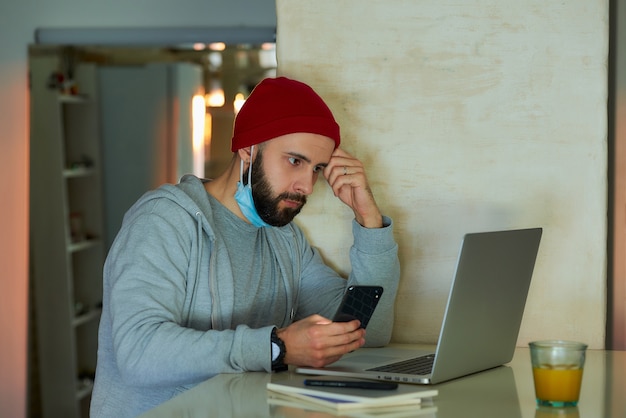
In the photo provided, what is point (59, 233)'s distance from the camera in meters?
4.32

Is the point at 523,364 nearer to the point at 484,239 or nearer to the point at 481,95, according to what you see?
the point at 484,239

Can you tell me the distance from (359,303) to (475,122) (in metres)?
0.64

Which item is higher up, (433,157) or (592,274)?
(433,157)

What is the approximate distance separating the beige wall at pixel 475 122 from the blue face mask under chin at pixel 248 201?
28cm

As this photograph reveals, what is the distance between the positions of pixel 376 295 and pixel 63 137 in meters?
3.06

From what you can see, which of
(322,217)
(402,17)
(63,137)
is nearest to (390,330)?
(322,217)

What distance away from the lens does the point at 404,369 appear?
5.10 ft

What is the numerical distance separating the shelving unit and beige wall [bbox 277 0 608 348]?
8.19ft

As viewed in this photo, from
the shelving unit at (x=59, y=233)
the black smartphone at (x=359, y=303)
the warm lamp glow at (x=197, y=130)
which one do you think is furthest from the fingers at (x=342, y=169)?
the warm lamp glow at (x=197, y=130)

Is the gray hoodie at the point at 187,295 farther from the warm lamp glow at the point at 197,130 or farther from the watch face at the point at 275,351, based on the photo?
the warm lamp glow at the point at 197,130

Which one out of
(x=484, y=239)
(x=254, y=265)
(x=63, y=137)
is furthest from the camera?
(x=63, y=137)

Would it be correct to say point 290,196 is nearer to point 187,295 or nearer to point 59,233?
point 187,295

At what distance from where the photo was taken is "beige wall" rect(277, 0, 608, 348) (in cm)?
203

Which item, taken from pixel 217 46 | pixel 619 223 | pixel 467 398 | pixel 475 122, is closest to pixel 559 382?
pixel 467 398
